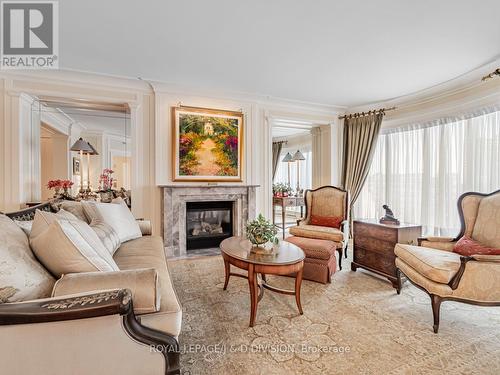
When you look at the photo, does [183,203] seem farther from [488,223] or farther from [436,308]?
[488,223]

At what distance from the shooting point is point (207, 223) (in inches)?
187

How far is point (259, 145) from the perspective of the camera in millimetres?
4777

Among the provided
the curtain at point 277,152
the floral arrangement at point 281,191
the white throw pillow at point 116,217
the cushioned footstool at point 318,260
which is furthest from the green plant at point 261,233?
the curtain at point 277,152

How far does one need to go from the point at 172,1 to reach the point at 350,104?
12.8 ft

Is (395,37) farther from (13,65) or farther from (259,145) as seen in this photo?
(13,65)

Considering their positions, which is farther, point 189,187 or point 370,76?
point 189,187

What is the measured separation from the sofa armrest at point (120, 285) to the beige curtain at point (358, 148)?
468cm

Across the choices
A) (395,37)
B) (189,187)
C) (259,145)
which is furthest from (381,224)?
(189,187)

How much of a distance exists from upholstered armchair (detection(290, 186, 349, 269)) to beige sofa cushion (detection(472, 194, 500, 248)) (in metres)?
1.40

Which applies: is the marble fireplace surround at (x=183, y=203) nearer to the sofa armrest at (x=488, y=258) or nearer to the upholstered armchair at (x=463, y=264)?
the upholstered armchair at (x=463, y=264)

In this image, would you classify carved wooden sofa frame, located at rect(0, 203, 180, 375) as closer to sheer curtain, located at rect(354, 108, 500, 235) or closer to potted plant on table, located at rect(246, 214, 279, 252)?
potted plant on table, located at rect(246, 214, 279, 252)

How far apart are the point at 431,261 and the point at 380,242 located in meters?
0.88

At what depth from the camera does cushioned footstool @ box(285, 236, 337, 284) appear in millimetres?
2982

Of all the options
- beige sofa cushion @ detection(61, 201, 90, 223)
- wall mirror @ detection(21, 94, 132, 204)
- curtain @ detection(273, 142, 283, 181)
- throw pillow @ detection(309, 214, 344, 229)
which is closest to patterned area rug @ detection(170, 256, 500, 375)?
throw pillow @ detection(309, 214, 344, 229)
